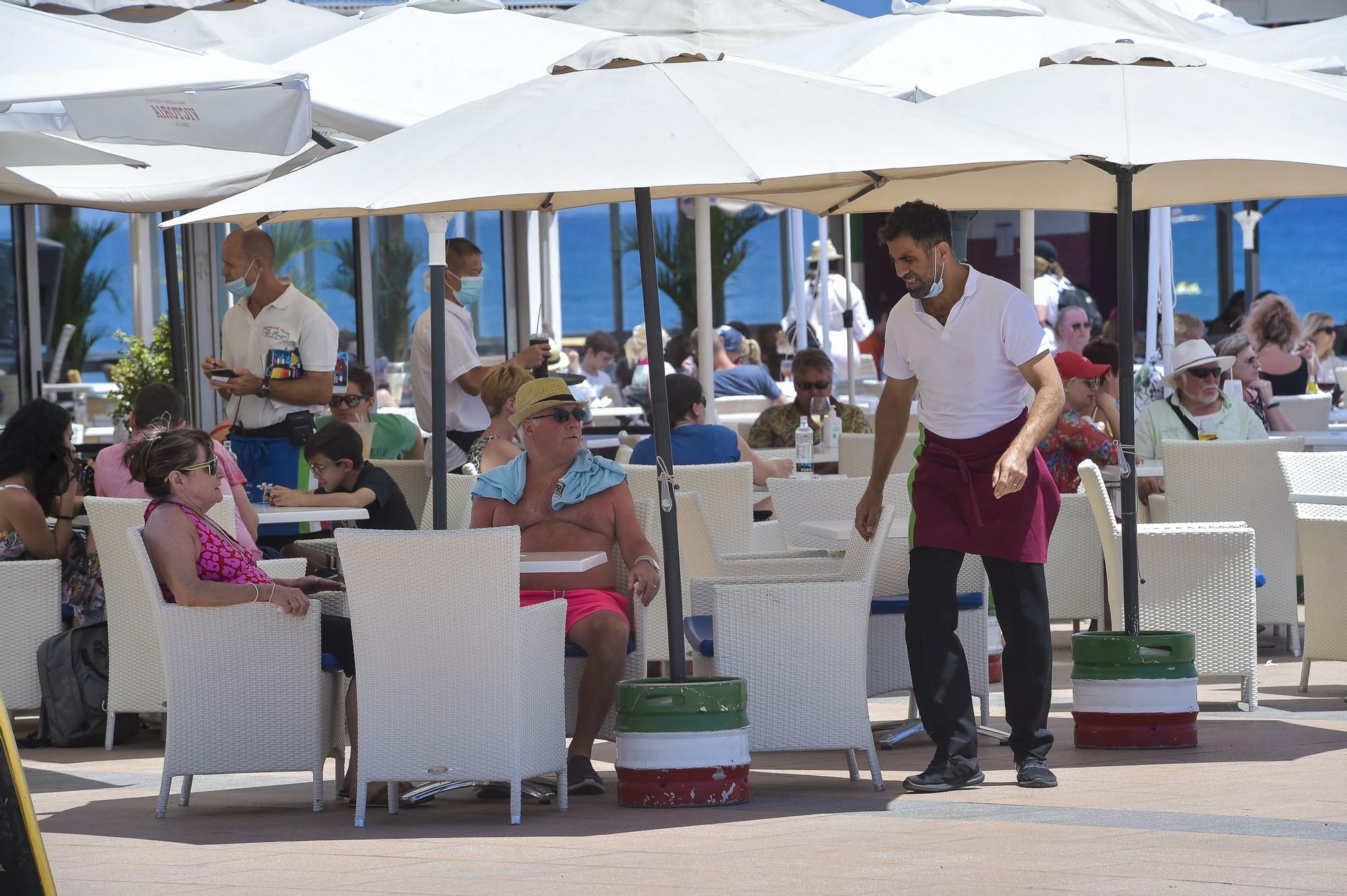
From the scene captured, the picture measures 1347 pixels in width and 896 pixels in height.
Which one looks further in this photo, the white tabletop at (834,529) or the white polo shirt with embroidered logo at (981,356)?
the white tabletop at (834,529)

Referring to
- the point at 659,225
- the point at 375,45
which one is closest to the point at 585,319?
the point at 659,225

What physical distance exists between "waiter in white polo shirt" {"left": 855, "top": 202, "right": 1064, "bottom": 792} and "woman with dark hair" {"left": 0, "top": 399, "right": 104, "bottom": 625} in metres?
2.98

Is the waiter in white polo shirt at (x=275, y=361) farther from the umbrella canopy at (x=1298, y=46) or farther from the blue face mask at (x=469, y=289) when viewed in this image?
the umbrella canopy at (x=1298, y=46)

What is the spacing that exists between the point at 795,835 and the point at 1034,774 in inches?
33.8

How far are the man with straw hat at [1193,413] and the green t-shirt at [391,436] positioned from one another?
339 centimetres

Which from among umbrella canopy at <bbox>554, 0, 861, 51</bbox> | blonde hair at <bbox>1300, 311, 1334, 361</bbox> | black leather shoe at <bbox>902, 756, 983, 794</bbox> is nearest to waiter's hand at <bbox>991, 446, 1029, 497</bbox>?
black leather shoe at <bbox>902, 756, 983, 794</bbox>

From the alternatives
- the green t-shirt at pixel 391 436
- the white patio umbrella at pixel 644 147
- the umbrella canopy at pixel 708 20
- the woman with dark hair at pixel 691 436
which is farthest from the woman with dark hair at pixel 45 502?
the umbrella canopy at pixel 708 20

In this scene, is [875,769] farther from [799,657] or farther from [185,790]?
[185,790]

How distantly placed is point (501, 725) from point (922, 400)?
141cm

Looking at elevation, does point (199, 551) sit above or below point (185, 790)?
above

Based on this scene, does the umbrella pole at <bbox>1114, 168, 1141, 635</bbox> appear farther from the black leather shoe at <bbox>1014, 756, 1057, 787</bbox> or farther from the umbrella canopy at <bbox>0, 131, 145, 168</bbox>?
the umbrella canopy at <bbox>0, 131, 145, 168</bbox>

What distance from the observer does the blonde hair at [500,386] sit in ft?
22.4

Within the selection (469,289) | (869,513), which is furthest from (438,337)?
(469,289)

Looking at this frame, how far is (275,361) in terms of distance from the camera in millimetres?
7602
